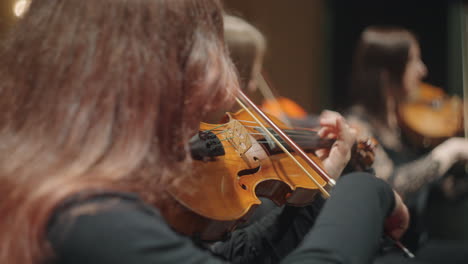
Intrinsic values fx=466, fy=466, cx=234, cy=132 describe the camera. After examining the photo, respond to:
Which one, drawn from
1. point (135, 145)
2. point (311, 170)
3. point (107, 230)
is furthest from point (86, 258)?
point (311, 170)

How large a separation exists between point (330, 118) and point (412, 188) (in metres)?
0.81

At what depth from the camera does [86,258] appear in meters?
0.48

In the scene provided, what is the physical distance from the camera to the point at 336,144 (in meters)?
0.92

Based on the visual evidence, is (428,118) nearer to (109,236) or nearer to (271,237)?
(271,237)

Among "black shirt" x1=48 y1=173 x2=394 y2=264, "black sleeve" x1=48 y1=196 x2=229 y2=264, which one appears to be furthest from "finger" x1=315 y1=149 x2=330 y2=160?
"black sleeve" x1=48 y1=196 x2=229 y2=264

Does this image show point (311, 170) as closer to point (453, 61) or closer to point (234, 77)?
point (234, 77)

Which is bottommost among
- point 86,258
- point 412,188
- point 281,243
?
point 412,188

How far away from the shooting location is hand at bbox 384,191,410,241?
2.47 ft

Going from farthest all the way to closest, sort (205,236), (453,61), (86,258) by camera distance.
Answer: (453,61) → (205,236) → (86,258)

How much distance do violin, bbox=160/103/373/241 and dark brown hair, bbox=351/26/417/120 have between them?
942 mm

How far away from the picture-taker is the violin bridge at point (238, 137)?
0.78m

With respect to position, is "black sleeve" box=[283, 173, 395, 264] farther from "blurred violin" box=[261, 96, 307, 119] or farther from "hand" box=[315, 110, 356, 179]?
"blurred violin" box=[261, 96, 307, 119]

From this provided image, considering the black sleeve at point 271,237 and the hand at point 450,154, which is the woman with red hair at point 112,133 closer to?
the black sleeve at point 271,237

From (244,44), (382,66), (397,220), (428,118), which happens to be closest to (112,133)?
(397,220)
